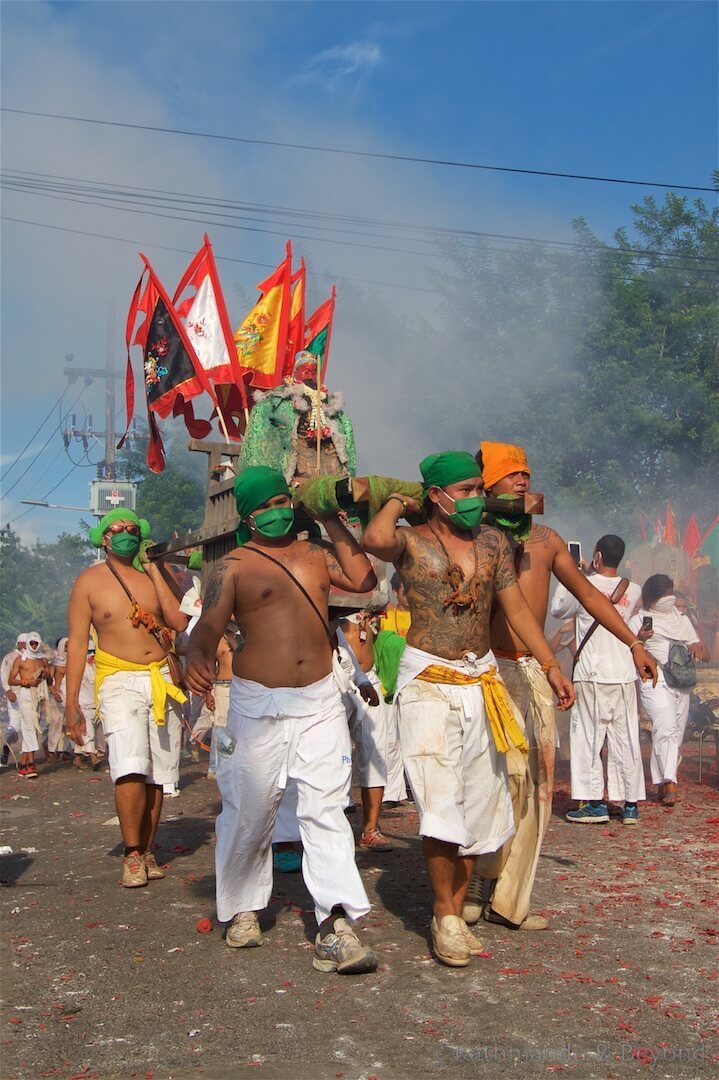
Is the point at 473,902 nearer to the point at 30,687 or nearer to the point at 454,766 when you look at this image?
the point at 454,766

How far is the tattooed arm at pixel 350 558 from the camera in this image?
513 centimetres

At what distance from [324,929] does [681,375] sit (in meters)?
24.3

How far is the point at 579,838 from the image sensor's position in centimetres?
806

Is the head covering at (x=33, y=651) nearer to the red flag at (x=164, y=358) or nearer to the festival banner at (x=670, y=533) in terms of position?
the red flag at (x=164, y=358)

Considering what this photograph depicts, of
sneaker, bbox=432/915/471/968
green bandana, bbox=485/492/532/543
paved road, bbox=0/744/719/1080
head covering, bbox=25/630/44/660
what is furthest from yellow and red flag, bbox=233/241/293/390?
sneaker, bbox=432/915/471/968

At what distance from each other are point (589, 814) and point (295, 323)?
5.96m

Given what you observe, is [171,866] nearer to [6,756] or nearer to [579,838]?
[579,838]

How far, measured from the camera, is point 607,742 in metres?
9.18

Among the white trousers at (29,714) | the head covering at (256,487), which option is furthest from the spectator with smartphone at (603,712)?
the white trousers at (29,714)

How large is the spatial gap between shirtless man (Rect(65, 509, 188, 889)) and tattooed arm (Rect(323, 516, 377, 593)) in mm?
2169

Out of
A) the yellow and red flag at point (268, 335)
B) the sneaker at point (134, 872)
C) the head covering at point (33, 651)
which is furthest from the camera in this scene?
the head covering at point (33, 651)

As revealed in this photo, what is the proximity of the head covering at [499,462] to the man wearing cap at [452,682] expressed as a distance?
673 millimetres

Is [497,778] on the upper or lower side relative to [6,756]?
upper

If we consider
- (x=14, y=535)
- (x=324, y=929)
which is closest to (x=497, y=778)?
(x=324, y=929)
